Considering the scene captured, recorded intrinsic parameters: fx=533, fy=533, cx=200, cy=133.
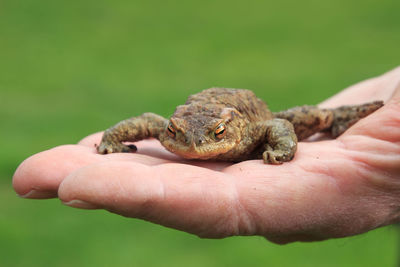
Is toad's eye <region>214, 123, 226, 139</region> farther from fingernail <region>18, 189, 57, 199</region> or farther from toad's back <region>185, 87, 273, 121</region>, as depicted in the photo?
fingernail <region>18, 189, 57, 199</region>

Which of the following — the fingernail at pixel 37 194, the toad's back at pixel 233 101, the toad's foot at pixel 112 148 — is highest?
the toad's back at pixel 233 101

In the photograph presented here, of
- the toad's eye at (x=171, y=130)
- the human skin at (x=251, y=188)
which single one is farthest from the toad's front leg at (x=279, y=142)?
the toad's eye at (x=171, y=130)

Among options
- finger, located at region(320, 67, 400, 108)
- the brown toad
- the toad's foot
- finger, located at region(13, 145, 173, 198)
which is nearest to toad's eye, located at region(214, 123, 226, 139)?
the brown toad

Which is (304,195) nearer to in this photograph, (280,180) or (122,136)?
(280,180)

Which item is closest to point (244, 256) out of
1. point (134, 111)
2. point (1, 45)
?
point (134, 111)

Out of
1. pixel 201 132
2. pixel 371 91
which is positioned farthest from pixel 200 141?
pixel 371 91

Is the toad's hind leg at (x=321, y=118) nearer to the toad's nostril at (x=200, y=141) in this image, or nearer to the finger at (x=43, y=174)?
the toad's nostril at (x=200, y=141)

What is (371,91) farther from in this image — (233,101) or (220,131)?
(220,131)

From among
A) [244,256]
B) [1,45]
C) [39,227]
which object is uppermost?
[1,45]
